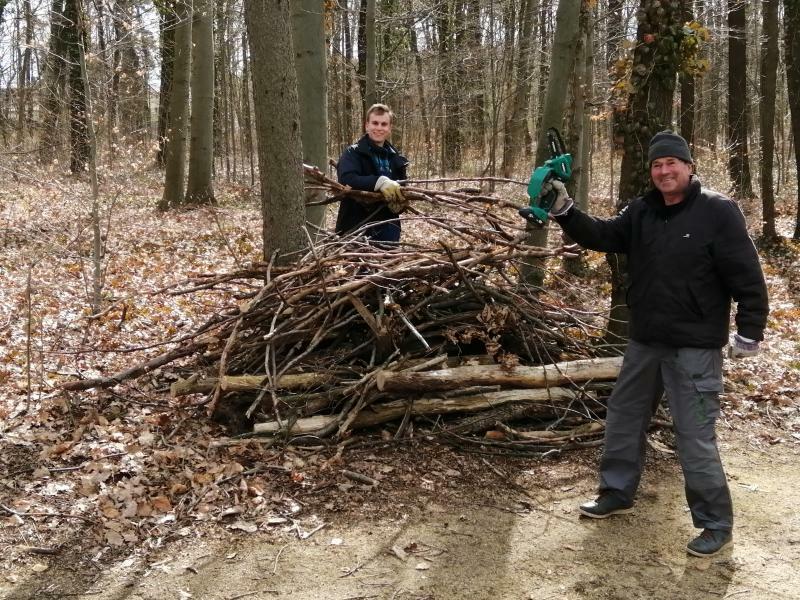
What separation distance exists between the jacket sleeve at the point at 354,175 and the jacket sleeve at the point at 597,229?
6.73ft

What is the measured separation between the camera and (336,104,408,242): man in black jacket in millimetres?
5531

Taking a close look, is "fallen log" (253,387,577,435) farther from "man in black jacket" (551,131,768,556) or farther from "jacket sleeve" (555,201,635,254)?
"jacket sleeve" (555,201,635,254)

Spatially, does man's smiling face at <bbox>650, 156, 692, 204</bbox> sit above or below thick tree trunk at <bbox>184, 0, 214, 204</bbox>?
below

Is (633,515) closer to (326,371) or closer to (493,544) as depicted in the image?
(493,544)

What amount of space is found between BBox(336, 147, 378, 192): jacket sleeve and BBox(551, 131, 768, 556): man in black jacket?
6.83 ft

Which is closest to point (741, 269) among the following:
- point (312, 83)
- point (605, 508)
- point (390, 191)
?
point (605, 508)

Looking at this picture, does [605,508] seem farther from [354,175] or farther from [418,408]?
[354,175]

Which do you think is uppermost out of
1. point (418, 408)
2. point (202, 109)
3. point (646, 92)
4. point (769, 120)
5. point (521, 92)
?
point (521, 92)

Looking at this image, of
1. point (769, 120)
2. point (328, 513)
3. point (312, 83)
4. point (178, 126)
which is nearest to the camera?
point (328, 513)

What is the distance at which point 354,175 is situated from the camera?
18.4 feet

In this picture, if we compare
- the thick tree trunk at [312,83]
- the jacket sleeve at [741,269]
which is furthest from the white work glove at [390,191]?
the jacket sleeve at [741,269]

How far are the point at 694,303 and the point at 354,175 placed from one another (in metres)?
2.94

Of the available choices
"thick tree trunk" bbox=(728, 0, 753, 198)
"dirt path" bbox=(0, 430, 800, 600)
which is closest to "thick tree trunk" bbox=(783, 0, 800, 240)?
"thick tree trunk" bbox=(728, 0, 753, 198)

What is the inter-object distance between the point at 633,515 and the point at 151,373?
3.78 metres
